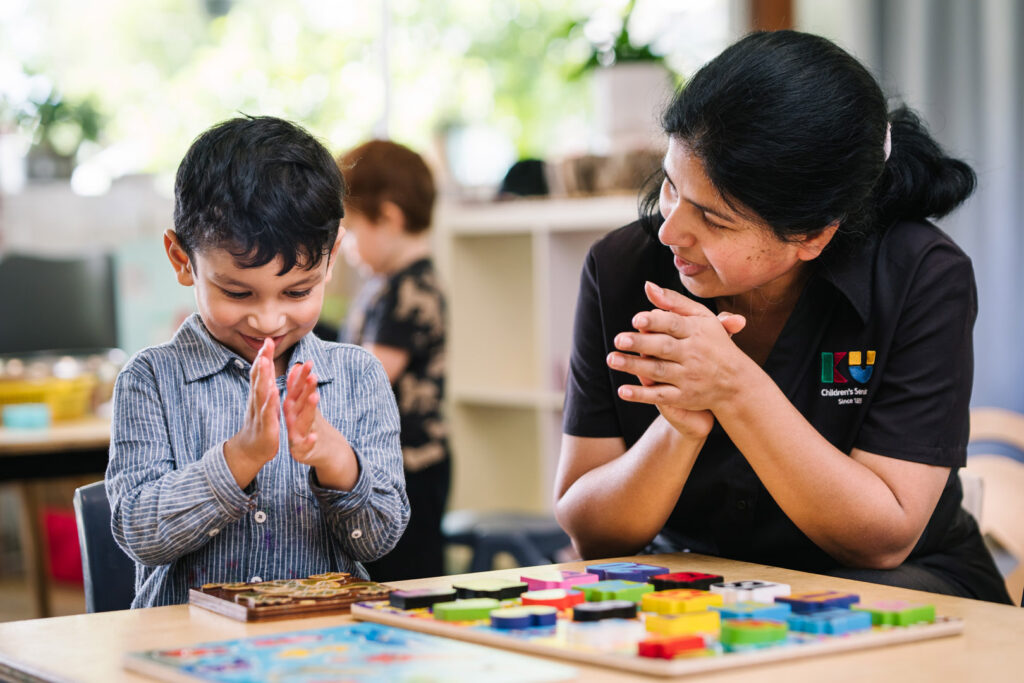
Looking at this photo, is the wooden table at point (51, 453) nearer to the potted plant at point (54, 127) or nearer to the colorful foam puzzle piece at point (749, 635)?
the potted plant at point (54, 127)

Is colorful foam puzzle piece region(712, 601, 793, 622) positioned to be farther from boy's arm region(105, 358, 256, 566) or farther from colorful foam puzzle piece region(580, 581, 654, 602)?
boy's arm region(105, 358, 256, 566)

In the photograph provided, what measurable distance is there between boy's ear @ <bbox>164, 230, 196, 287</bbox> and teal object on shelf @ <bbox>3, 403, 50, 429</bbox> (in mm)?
1787

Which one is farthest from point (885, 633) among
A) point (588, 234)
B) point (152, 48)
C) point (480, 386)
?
point (152, 48)

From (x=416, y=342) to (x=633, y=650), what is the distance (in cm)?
187

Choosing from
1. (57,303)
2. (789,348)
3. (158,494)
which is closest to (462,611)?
(158,494)

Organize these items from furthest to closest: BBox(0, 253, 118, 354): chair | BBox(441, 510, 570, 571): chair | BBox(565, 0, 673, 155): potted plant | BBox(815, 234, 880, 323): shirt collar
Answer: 1. BBox(0, 253, 118, 354): chair
2. BBox(565, 0, 673, 155): potted plant
3. BBox(441, 510, 570, 571): chair
4. BBox(815, 234, 880, 323): shirt collar

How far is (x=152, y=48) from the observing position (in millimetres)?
4340

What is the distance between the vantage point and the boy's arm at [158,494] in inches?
44.7

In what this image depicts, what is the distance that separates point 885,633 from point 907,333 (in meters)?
0.53

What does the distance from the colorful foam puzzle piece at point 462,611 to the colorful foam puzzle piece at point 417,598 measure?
0.03 metres

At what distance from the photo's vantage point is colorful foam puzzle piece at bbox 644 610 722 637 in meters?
0.88

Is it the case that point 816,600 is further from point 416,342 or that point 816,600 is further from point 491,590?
point 416,342

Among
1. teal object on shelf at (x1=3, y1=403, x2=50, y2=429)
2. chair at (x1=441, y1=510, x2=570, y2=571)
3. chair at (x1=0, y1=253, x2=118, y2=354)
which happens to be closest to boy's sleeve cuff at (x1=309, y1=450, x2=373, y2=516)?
chair at (x1=441, y1=510, x2=570, y2=571)

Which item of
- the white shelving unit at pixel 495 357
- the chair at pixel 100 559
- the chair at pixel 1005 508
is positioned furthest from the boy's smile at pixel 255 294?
the white shelving unit at pixel 495 357
